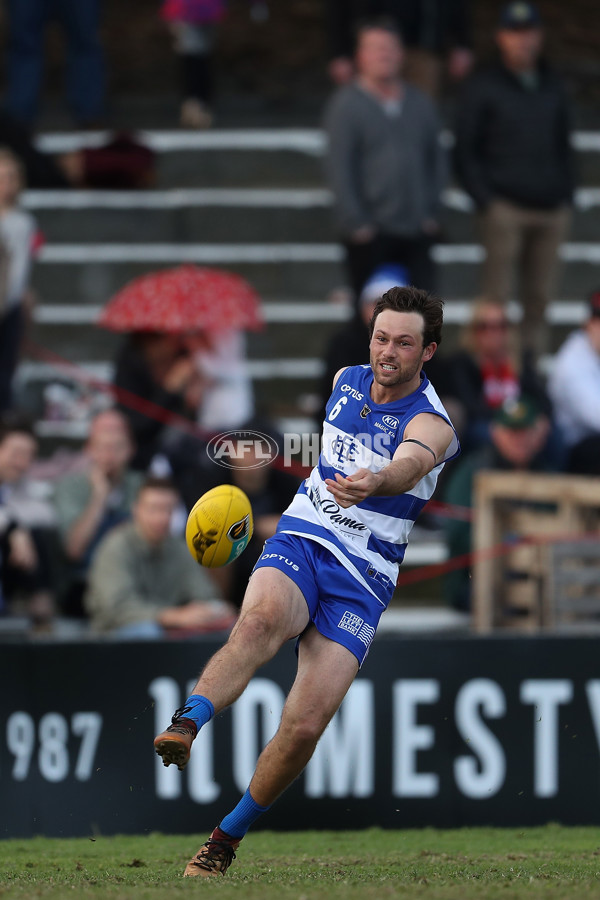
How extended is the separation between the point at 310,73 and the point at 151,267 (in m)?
5.68

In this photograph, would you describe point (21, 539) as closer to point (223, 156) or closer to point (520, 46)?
point (520, 46)

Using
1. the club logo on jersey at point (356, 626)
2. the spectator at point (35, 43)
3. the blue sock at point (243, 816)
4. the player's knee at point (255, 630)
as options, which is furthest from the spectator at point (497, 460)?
the spectator at point (35, 43)

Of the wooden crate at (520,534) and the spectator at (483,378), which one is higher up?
the spectator at (483,378)

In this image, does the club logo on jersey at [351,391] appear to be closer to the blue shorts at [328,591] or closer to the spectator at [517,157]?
the blue shorts at [328,591]

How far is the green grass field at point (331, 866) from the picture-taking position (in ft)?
20.9

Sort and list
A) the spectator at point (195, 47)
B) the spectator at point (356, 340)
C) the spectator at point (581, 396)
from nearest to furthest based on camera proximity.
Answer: the spectator at point (356, 340)
the spectator at point (581, 396)
the spectator at point (195, 47)

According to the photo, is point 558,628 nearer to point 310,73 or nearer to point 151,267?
point 151,267

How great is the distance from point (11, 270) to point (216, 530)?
5437 millimetres

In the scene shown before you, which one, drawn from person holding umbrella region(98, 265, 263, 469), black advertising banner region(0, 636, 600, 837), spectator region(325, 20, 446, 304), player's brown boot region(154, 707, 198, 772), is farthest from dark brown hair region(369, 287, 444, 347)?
spectator region(325, 20, 446, 304)

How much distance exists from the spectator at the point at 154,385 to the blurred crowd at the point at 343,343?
13 mm

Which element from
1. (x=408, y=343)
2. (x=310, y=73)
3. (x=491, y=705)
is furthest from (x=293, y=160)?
(x=408, y=343)

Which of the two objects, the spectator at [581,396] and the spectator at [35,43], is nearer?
the spectator at [581,396]

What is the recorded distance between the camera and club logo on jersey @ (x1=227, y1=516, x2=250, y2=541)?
731 cm

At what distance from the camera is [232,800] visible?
387 inches
